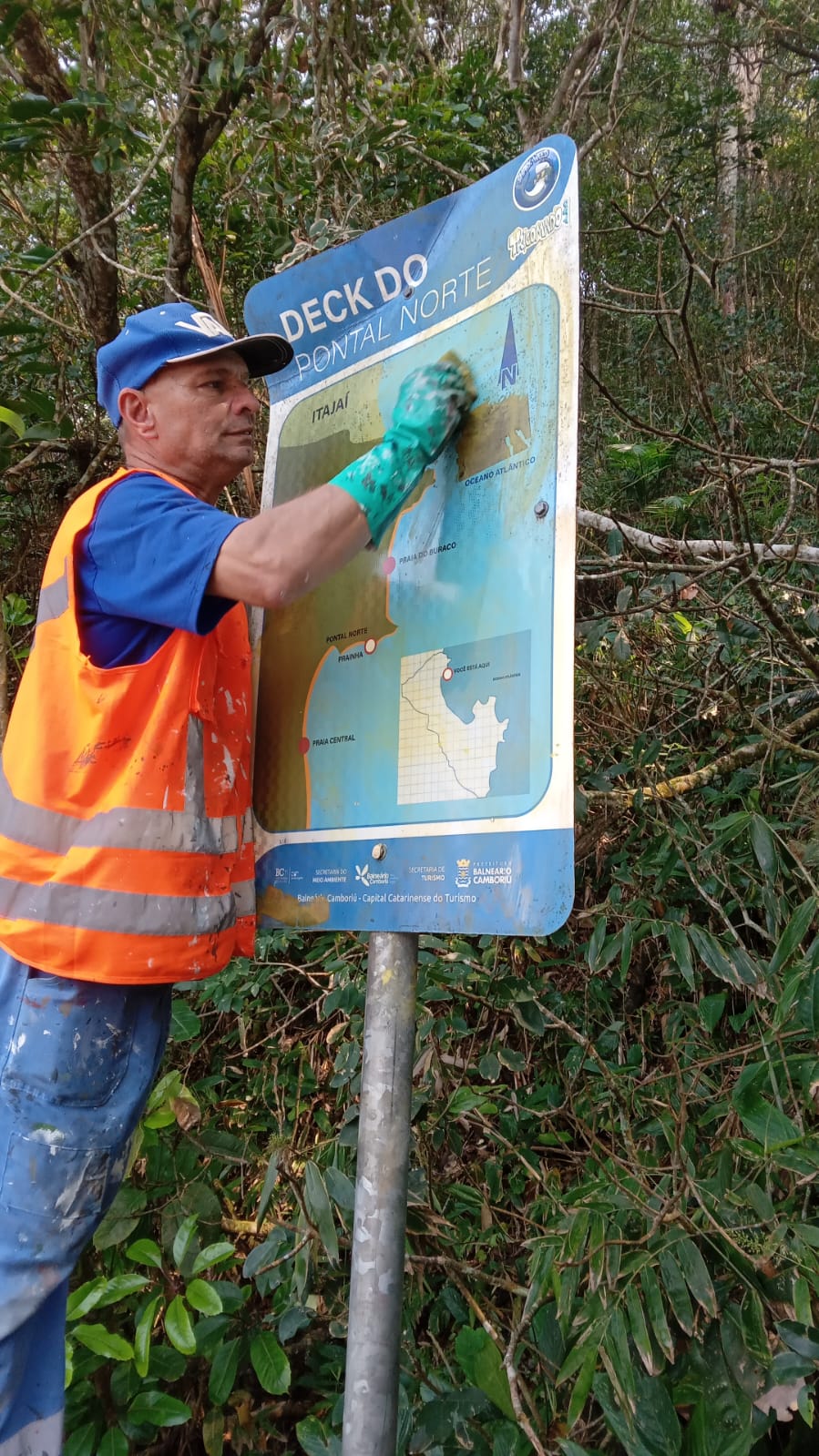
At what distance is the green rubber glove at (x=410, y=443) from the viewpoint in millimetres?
1403

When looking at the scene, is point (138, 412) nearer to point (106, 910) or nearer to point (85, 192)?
point (106, 910)

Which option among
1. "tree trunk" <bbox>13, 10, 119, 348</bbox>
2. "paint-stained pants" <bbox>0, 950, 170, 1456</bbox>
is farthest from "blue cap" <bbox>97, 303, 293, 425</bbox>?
"tree trunk" <bbox>13, 10, 119, 348</bbox>

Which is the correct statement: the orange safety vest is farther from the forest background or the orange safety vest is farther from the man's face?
the forest background

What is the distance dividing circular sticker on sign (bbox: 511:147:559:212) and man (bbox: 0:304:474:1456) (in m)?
0.25

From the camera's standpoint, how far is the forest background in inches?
56.4

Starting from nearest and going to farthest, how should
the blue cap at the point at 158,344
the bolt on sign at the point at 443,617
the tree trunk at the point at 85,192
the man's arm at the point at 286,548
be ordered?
the bolt on sign at the point at 443,617, the man's arm at the point at 286,548, the blue cap at the point at 158,344, the tree trunk at the point at 85,192

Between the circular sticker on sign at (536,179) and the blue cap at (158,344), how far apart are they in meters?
0.55

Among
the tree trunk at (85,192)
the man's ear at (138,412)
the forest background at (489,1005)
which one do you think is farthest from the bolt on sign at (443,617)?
the tree trunk at (85,192)

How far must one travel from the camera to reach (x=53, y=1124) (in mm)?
1427

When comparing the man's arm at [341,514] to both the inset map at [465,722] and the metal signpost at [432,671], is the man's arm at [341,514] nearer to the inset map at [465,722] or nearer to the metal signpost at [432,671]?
the metal signpost at [432,671]

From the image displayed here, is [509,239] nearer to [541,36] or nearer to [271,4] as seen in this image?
[271,4]

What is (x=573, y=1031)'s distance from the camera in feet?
→ 7.12

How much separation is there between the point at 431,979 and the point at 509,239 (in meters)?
1.47

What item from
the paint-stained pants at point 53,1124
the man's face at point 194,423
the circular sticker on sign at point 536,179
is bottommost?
the paint-stained pants at point 53,1124
